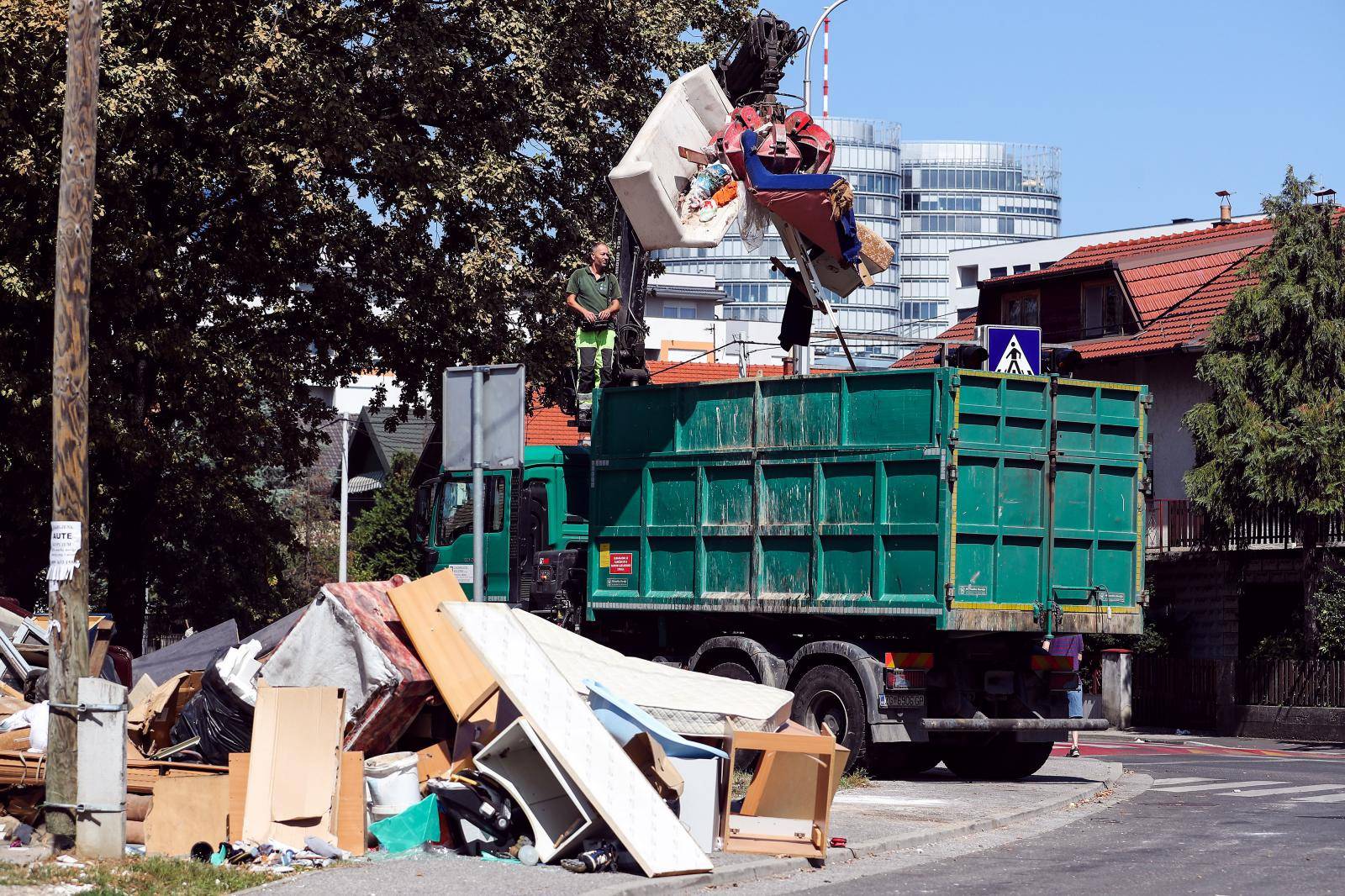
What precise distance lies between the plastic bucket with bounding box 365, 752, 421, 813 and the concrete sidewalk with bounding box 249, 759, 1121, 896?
68 cm

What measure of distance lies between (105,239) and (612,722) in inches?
528

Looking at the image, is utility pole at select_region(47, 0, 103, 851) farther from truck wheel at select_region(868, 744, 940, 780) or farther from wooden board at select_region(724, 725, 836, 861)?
truck wheel at select_region(868, 744, 940, 780)

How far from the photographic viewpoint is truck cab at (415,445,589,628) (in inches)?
693

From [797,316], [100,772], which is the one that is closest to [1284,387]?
[797,316]

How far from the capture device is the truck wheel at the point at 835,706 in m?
15.2

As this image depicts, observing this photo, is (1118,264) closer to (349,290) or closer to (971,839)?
(349,290)

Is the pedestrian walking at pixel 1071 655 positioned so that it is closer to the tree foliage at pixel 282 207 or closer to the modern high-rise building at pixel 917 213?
the tree foliage at pixel 282 207

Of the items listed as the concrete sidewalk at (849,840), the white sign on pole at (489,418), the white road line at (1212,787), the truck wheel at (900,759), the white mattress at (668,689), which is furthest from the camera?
the white road line at (1212,787)

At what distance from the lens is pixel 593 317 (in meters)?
17.3

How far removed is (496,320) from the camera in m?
24.0

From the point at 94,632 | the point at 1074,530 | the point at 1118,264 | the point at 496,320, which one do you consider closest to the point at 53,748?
the point at 94,632

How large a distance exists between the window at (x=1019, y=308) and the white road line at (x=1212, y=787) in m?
26.6

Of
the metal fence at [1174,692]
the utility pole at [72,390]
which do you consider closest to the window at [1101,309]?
the metal fence at [1174,692]

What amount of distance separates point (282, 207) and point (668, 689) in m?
13.1
